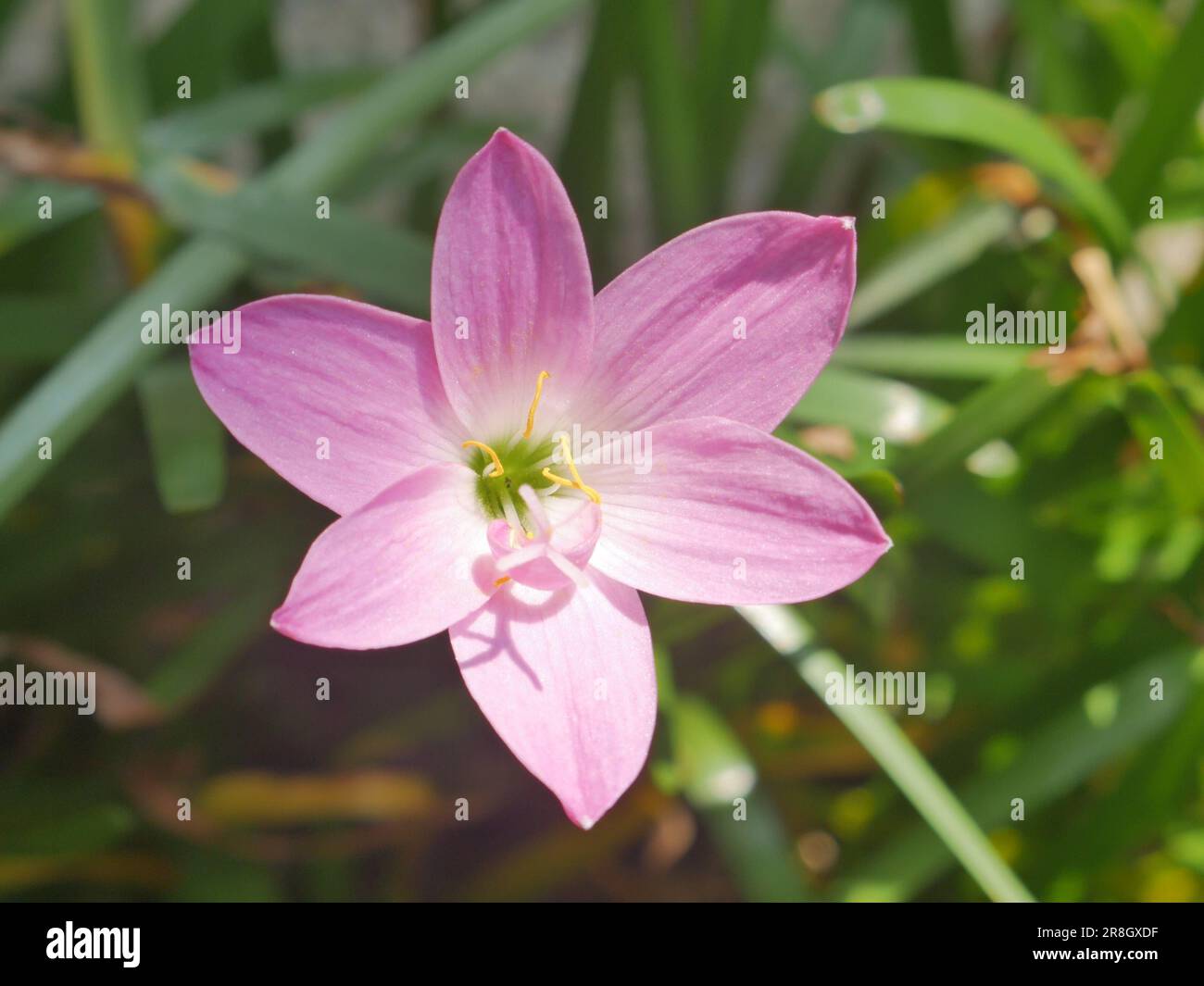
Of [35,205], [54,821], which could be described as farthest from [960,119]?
[54,821]

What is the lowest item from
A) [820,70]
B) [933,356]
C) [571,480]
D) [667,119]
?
[571,480]

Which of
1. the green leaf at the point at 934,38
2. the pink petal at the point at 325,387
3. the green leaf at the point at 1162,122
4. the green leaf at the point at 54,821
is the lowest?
the green leaf at the point at 54,821

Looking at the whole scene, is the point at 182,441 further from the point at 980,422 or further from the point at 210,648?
the point at 980,422

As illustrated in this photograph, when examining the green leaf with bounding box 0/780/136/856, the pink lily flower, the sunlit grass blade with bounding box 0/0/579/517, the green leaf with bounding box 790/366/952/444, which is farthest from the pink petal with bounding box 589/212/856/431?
the green leaf with bounding box 0/780/136/856

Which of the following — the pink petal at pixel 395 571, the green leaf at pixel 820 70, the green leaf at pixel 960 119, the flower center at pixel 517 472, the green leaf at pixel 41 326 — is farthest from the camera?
the green leaf at pixel 820 70

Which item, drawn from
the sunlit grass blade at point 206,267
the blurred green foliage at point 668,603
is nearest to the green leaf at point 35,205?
the blurred green foliage at point 668,603

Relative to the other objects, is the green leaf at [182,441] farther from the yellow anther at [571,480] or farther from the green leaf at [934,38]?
the green leaf at [934,38]

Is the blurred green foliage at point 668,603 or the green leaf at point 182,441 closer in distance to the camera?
the green leaf at point 182,441
